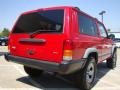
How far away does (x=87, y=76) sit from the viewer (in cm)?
Result: 604

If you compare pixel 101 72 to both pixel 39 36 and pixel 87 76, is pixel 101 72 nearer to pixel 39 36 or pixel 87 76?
pixel 87 76

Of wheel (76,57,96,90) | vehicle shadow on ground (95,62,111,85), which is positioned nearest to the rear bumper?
wheel (76,57,96,90)

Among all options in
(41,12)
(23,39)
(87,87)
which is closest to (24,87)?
(23,39)

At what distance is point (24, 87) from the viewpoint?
6109 millimetres

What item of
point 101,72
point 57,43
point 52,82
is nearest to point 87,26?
point 57,43

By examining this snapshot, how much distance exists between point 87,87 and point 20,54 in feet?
6.44

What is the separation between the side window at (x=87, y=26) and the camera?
19.0ft

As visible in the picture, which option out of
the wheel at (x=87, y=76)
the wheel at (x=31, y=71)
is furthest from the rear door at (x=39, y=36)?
the wheel at (x=31, y=71)

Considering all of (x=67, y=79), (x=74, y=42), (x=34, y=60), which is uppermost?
(x=74, y=42)

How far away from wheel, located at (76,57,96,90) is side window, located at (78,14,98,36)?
0.77 metres

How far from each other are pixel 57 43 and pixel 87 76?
1.44 metres

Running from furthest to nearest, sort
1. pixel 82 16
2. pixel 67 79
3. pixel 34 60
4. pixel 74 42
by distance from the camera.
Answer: pixel 67 79
pixel 82 16
pixel 34 60
pixel 74 42

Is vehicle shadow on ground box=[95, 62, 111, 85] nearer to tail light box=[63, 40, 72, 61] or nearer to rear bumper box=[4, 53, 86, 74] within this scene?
rear bumper box=[4, 53, 86, 74]

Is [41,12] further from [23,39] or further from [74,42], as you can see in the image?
[74,42]
